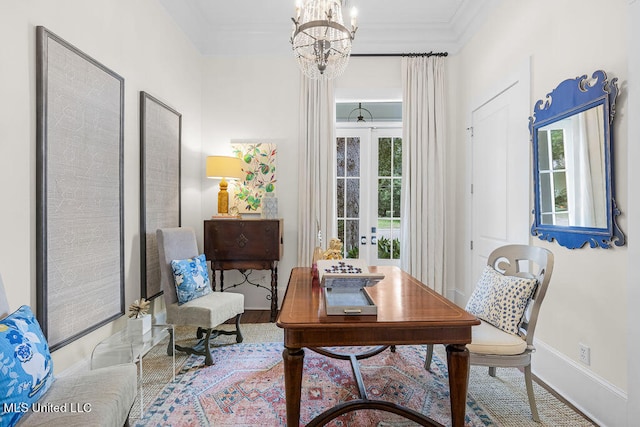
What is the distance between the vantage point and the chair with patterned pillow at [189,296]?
264cm

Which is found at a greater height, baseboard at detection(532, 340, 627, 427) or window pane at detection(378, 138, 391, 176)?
window pane at detection(378, 138, 391, 176)

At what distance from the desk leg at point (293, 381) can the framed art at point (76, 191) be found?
1.43 meters

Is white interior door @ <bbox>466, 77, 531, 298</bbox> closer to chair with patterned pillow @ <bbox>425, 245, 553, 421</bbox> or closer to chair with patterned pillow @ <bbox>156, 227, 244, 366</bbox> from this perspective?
chair with patterned pillow @ <bbox>425, 245, 553, 421</bbox>

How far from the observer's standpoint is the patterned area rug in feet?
6.41

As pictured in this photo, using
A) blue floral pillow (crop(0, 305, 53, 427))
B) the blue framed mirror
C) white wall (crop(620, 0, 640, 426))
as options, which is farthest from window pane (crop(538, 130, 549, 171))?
blue floral pillow (crop(0, 305, 53, 427))

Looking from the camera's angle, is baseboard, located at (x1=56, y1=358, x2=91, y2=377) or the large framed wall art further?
the large framed wall art

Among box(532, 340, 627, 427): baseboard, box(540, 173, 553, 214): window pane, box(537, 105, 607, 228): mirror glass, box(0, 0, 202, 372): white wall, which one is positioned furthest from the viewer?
box(540, 173, 553, 214): window pane

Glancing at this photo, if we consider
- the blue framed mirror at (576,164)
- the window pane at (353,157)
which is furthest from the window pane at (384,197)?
the blue framed mirror at (576,164)

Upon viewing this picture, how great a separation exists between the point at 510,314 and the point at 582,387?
2.15 feet

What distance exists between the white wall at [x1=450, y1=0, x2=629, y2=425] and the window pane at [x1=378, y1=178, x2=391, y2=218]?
1935 millimetres

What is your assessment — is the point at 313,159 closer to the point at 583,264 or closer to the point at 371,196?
the point at 371,196

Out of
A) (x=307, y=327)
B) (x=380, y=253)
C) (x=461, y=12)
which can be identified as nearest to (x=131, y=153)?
(x=307, y=327)

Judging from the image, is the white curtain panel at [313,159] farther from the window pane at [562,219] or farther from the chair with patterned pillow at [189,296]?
the window pane at [562,219]

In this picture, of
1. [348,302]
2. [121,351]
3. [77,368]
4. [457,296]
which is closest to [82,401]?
[121,351]
